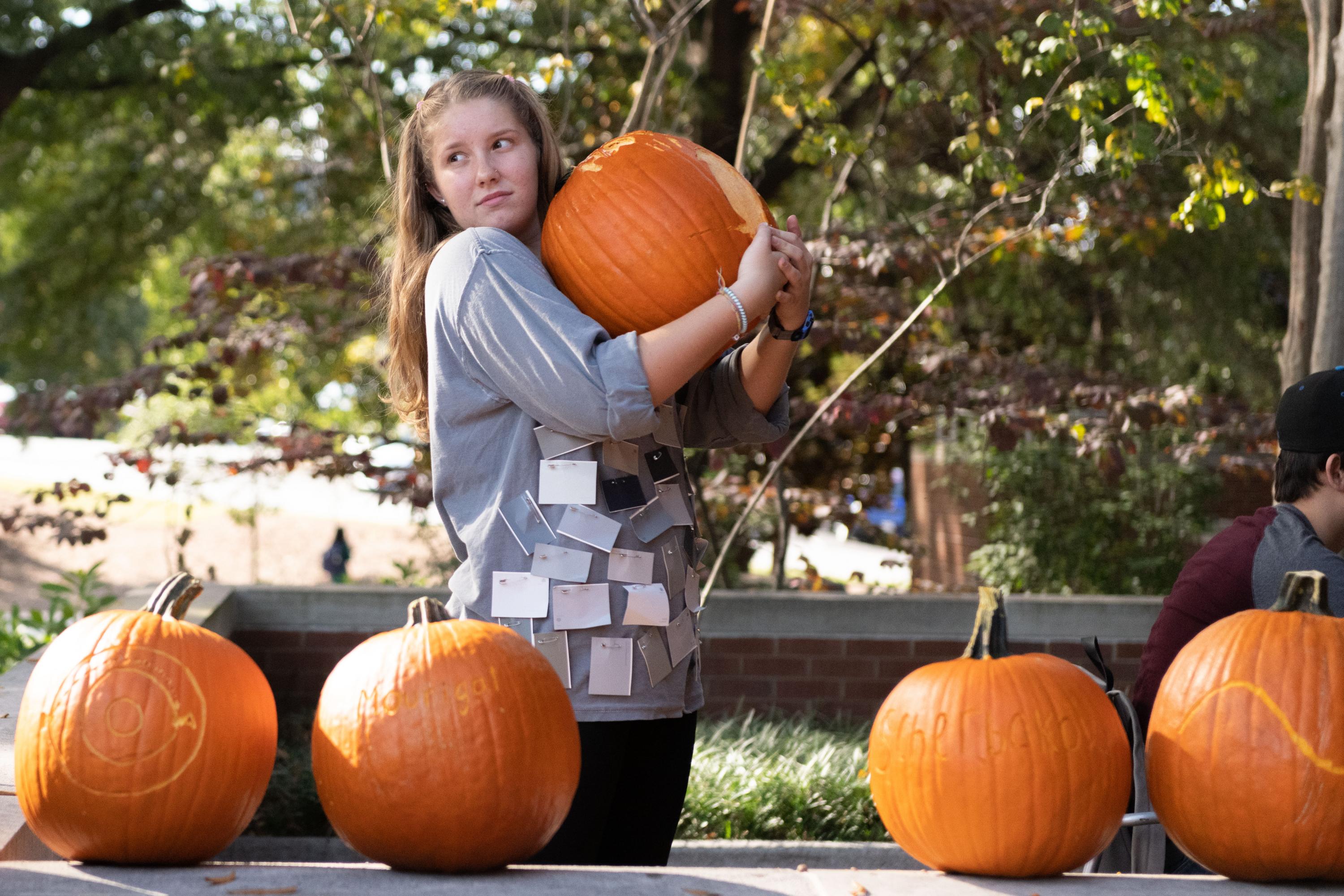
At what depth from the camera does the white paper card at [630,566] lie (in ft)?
6.26

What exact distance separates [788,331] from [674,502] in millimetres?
343

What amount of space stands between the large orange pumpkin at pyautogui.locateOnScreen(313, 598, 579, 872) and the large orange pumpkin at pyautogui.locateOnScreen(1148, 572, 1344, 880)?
0.81 m

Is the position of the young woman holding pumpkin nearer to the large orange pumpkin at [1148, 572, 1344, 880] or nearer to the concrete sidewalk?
the concrete sidewalk

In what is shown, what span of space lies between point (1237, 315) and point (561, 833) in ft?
26.2

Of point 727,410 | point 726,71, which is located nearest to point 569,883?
point 727,410

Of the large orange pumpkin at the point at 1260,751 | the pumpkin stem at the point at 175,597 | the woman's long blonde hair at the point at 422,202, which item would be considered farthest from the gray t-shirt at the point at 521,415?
the large orange pumpkin at the point at 1260,751

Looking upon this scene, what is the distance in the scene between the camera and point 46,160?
12.3 meters

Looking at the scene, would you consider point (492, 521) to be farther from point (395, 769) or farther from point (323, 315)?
point (323, 315)

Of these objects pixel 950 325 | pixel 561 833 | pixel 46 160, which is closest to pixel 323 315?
pixel 950 325

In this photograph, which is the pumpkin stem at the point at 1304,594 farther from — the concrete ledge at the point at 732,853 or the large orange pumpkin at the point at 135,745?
the concrete ledge at the point at 732,853

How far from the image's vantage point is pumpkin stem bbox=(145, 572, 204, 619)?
167cm

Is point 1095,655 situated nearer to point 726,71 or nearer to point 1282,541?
point 1282,541

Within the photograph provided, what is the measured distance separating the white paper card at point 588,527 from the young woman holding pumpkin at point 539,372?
0.02 m

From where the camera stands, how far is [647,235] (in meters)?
1.88
